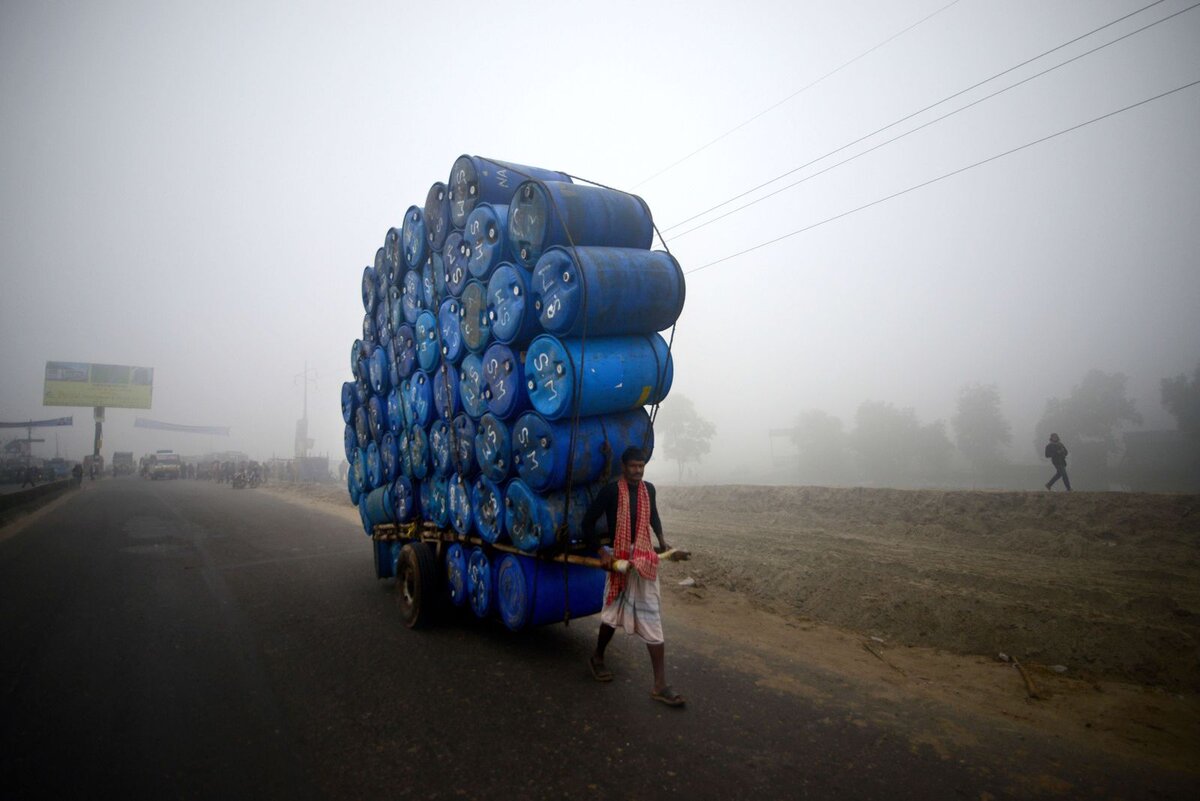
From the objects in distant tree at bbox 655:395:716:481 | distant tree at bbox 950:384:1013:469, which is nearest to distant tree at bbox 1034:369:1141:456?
distant tree at bbox 950:384:1013:469

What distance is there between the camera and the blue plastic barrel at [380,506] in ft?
21.7

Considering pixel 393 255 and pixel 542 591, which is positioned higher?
pixel 393 255

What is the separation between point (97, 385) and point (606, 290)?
59798 millimetres

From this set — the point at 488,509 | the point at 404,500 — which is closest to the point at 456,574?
the point at 488,509

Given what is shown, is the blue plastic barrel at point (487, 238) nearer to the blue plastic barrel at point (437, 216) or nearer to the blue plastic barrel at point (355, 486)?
the blue plastic barrel at point (437, 216)

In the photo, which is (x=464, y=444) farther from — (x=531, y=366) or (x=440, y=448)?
(x=531, y=366)

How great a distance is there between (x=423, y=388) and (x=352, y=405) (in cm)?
274

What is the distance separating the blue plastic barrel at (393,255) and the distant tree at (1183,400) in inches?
1784

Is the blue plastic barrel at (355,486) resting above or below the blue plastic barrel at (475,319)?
below

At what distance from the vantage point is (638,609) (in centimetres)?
392

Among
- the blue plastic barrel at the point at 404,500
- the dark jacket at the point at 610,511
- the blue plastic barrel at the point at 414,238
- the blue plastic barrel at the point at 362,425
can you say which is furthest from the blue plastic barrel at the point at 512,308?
the blue plastic barrel at the point at 362,425

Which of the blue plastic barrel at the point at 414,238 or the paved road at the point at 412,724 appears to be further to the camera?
the blue plastic barrel at the point at 414,238

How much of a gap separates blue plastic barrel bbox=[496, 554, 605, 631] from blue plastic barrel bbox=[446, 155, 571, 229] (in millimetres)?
3404

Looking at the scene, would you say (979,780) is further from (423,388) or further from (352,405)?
(352,405)
